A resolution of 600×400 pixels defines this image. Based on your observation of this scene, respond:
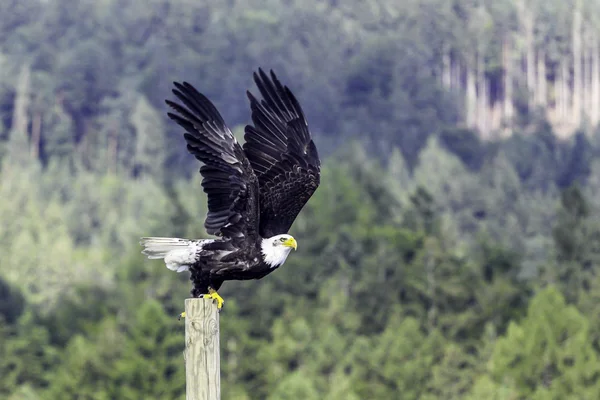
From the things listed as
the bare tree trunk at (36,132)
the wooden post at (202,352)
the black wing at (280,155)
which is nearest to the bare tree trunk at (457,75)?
the bare tree trunk at (36,132)

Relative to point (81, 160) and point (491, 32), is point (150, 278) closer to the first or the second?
point (81, 160)

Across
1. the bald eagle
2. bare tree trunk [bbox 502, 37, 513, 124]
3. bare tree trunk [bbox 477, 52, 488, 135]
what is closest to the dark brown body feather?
the bald eagle

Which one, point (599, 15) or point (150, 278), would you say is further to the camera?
point (599, 15)

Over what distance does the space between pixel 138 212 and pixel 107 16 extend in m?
72.2

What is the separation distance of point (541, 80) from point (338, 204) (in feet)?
260

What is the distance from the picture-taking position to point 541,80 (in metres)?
178

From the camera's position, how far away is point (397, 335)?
2591 inches

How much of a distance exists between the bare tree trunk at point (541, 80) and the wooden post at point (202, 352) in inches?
6451

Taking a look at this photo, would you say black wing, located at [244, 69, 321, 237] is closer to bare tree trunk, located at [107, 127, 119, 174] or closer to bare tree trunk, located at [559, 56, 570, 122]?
bare tree trunk, located at [107, 127, 119, 174]

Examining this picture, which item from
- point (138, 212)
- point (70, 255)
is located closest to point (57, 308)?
point (70, 255)

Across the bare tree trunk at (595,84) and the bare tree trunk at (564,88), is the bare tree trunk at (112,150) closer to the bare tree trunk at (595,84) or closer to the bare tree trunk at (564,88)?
the bare tree trunk at (564,88)

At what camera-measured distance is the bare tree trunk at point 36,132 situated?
158 meters

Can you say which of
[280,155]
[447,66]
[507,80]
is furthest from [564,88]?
[280,155]

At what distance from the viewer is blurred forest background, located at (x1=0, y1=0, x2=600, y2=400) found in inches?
2486
